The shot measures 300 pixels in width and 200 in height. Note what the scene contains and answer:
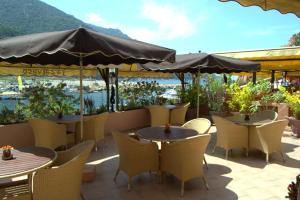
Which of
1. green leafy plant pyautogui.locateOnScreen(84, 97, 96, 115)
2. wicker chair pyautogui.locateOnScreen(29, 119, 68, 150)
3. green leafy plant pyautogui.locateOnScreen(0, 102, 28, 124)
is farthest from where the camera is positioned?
green leafy plant pyautogui.locateOnScreen(84, 97, 96, 115)

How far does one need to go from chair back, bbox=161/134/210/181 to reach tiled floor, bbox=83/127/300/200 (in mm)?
279

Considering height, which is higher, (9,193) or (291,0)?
(291,0)

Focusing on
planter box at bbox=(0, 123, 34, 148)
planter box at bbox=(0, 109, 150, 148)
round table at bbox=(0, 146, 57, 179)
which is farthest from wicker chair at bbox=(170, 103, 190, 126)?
round table at bbox=(0, 146, 57, 179)

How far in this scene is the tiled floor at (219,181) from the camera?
400 centimetres

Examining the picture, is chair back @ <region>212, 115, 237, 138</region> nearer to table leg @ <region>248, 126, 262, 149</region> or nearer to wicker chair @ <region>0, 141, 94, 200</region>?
table leg @ <region>248, 126, 262, 149</region>

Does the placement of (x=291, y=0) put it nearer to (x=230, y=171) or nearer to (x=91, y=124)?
(x=230, y=171)

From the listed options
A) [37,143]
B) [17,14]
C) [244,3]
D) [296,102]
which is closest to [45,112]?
[37,143]

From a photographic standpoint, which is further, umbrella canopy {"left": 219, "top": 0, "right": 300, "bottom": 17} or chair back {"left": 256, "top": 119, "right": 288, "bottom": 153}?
chair back {"left": 256, "top": 119, "right": 288, "bottom": 153}

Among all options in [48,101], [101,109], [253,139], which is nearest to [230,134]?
[253,139]

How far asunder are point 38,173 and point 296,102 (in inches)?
277

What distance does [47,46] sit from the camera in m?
3.37

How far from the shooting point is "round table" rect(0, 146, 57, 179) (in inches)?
111

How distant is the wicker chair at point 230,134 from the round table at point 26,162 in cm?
338

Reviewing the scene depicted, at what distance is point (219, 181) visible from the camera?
14.8 feet
